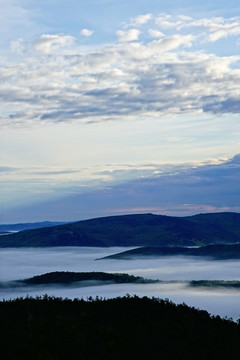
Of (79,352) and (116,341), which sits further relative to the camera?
(116,341)

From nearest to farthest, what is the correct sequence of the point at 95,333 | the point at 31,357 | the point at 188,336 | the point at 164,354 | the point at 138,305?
the point at 31,357, the point at 164,354, the point at 95,333, the point at 188,336, the point at 138,305

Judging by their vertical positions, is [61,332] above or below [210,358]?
above

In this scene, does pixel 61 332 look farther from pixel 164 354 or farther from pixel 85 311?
pixel 85 311

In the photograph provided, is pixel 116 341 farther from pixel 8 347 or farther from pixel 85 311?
pixel 85 311

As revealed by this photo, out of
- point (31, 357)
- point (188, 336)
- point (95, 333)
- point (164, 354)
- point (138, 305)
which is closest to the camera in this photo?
point (31, 357)

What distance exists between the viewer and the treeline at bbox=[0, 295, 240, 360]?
3903 centimetres

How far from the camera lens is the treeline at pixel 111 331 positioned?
128ft

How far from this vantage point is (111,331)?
45.0 m

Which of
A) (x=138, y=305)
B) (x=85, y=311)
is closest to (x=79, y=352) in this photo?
(x=85, y=311)

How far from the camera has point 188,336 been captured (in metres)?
47.3

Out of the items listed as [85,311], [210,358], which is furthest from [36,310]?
[210,358]

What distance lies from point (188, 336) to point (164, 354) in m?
6.48

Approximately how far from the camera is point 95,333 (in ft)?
145

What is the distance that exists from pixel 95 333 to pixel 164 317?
41.5 ft
